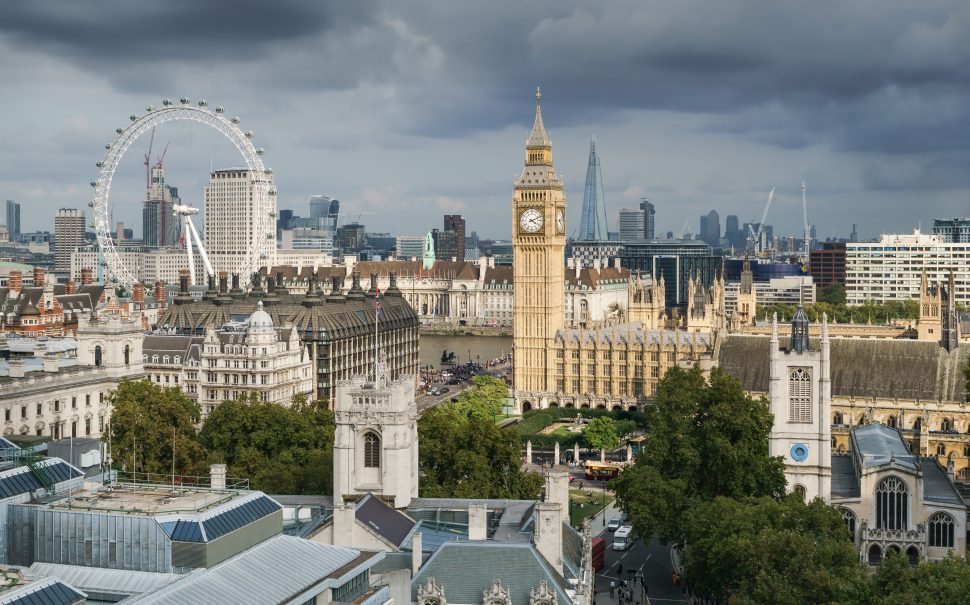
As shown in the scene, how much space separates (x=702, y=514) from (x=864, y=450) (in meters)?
16.2

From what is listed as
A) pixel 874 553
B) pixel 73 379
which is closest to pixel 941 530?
pixel 874 553

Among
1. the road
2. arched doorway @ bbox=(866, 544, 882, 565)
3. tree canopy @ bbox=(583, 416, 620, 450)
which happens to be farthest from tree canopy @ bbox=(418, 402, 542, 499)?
tree canopy @ bbox=(583, 416, 620, 450)

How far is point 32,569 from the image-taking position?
37.8 meters

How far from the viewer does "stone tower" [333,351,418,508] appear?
50688 mm

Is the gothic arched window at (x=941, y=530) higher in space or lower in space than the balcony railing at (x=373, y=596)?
lower

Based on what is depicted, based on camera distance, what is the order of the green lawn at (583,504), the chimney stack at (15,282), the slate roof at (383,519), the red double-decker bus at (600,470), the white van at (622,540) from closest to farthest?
the slate roof at (383,519) < the white van at (622,540) < the green lawn at (583,504) < the red double-decker bus at (600,470) < the chimney stack at (15,282)

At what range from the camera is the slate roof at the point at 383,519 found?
46.4 metres

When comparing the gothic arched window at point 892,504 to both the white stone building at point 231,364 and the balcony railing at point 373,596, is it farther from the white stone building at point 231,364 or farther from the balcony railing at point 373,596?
the white stone building at point 231,364

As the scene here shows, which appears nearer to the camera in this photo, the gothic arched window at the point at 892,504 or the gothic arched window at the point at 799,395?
the gothic arched window at the point at 892,504

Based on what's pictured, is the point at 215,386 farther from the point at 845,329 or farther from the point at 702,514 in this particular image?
the point at 845,329

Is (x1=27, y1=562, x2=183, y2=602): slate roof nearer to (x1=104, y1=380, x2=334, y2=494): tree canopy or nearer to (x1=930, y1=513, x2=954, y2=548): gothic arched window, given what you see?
(x1=104, y1=380, x2=334, y2=494): tree canopy

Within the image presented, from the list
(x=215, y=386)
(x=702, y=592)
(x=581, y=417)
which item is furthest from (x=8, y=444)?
(x=581, y=417)

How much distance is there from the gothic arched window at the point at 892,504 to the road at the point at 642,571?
10.7 m

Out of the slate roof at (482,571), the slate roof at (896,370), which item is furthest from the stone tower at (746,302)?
the slate roof at (482,571)
